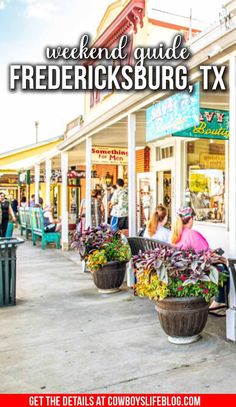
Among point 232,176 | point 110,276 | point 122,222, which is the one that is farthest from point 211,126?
point 122,222

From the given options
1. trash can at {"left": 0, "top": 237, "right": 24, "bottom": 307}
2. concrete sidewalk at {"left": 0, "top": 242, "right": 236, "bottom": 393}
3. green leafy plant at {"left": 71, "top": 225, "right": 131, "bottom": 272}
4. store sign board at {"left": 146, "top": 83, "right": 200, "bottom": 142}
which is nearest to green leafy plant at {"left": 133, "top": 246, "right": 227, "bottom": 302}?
concrete sidewalk at {"left": 0, "top": 242, "right": 236, "bottom": 393}

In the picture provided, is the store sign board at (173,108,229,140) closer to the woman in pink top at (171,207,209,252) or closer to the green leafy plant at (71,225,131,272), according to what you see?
the woman in pink top at (171,207,209,252)

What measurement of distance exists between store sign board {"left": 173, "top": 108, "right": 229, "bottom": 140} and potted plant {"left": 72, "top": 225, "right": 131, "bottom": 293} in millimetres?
2024

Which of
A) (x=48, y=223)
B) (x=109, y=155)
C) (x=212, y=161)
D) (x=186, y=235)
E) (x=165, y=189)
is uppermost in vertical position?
(x=109, y=155)

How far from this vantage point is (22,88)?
256 inches

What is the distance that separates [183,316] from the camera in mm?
3898

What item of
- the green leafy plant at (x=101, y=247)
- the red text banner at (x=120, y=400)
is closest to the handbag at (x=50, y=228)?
the green leafy plant at (x=101, y=247)

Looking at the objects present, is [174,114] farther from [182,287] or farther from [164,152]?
[164,152]

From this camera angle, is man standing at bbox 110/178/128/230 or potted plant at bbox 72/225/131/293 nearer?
potted plant at bbox 72/225/131/293

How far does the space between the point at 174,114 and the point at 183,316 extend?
2.48 metres

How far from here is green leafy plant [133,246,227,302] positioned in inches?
152

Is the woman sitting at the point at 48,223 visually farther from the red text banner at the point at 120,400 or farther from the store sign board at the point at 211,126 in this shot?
the red text banner at the point at 120,400

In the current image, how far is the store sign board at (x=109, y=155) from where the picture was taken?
9.66 metres

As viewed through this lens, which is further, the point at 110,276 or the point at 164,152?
the point at 164,152
